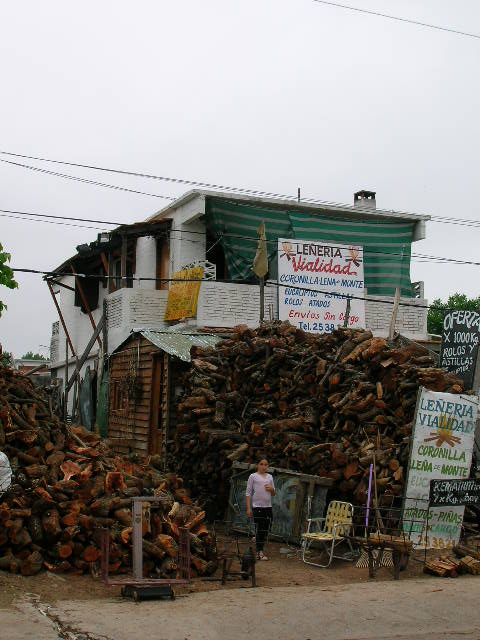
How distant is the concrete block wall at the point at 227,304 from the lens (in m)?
20.5

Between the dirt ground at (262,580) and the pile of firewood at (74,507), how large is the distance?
0.26 m

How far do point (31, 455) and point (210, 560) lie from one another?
2.80 meters

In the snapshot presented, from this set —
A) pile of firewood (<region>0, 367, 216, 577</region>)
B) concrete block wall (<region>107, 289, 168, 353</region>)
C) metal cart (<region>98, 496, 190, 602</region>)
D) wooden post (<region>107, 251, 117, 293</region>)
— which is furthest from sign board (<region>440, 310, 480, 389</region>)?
wooden post (<region>107, 251, 117, 293</region>)

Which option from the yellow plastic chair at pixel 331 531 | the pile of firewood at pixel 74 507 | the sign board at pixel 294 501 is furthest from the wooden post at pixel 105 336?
the yellow plastic chair at pixel 331 531

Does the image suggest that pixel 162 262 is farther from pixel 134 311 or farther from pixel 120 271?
pixel 134 311

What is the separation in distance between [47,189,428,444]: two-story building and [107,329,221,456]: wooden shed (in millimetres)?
1277

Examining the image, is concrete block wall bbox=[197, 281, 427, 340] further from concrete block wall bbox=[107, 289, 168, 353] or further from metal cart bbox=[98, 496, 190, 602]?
metal cart bbox=[98, 496, 190, 602]

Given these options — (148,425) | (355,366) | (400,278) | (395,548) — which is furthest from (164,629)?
(400,278)

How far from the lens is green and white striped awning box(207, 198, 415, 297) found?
72.2ft

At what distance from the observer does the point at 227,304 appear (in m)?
21.0

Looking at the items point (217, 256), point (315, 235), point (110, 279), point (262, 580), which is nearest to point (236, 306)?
point (217, 256)

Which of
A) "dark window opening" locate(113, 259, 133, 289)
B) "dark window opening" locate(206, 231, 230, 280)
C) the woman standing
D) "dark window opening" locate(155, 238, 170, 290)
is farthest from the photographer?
"dark window opening" locate(113, 259, 133, 289)

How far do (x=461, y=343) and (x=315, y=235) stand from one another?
1025 centimetres

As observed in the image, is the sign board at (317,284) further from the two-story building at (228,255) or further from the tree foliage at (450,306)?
the tree foliage at (450,306)
